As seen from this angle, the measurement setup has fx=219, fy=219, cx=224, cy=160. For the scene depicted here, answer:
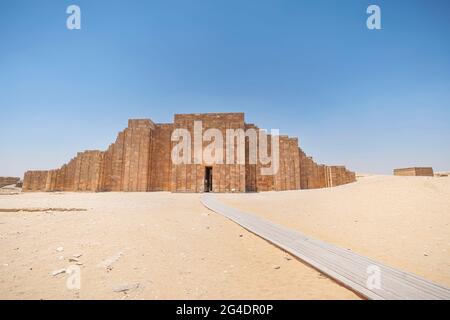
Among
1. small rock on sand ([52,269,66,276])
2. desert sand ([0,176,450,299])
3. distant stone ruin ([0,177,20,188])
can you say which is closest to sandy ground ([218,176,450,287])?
desert sand ([0,176,450,299])

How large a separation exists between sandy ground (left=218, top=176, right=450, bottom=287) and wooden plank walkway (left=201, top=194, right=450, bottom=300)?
0.46 metres

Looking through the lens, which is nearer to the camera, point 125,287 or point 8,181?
point 125,287

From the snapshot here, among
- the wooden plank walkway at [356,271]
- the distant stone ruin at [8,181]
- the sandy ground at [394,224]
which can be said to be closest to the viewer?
the wooden plank walkway at [356,271]

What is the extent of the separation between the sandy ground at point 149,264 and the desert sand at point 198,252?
15 mm

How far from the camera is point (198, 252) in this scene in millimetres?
4504

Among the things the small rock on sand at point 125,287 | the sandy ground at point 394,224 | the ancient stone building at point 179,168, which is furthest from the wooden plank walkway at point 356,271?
the ancient stone building at point 179,168

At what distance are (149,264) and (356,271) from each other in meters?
3.39

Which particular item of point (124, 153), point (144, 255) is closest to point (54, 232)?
point (144, 255)

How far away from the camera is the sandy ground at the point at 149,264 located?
2932 millimetres

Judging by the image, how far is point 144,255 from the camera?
4309 millimetres

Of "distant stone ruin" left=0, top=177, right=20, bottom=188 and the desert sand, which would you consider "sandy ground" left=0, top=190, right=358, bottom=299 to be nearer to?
the desert sand

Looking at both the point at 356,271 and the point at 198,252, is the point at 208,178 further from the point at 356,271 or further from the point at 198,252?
the point at 356,271

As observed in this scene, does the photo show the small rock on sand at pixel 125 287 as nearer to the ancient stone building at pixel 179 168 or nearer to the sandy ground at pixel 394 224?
the sandy ground at pixel 394 224

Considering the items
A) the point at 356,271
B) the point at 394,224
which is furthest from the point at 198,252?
the point at 394,224
